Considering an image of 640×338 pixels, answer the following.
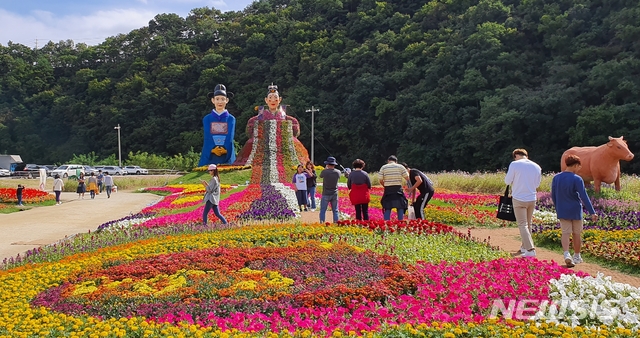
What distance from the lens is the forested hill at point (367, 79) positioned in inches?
1454

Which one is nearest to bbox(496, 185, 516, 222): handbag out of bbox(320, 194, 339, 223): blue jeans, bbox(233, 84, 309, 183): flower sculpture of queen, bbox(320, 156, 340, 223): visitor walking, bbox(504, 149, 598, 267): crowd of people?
bbox(504, 149, 598, 267): crowd of people

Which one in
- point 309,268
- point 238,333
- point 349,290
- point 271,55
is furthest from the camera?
point 271,55

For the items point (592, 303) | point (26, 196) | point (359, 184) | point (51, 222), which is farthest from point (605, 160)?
point (26, 196)

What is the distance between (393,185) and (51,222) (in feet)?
36.2

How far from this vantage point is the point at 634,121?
32031 mm

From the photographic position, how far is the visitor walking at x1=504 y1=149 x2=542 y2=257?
8.30m

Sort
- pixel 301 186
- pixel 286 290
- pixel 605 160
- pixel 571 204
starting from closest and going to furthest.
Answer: pixel 286 290, pixel 571 204, pixel 301 186, pixel 605 160

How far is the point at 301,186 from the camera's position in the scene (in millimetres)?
15461

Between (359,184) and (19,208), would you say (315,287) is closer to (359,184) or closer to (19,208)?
(359,184)

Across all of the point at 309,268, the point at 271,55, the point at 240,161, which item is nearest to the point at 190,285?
the point at 309,268

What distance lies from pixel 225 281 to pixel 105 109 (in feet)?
206

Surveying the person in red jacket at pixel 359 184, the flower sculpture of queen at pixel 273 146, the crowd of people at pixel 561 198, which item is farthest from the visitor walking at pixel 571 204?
the flower sculpture of queen at pixel 273 146

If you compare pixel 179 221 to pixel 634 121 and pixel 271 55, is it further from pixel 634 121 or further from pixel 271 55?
pixel 271 55

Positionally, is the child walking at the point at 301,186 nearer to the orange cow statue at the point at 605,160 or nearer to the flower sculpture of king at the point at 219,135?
the orange cow statue at the point at 605,160
